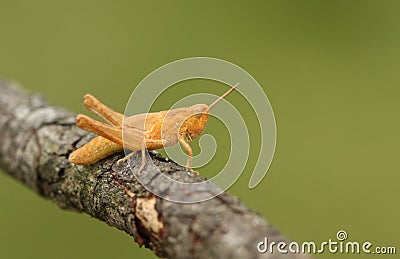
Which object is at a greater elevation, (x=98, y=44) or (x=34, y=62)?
(x=98, y=44)

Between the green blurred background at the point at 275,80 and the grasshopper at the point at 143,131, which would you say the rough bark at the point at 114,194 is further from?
the green blurred background at the point at 275,80

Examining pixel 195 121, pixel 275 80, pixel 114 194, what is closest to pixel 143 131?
pixel 195 121

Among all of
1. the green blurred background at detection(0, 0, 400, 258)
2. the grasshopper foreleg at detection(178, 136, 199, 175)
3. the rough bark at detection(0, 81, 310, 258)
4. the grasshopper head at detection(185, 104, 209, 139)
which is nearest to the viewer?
the rough bark at detection(0, 81, 310, 258)

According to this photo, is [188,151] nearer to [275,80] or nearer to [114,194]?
[114,194]

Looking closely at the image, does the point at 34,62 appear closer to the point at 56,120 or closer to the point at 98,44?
the point at 98,44

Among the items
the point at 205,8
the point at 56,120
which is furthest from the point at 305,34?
the point at 56,120

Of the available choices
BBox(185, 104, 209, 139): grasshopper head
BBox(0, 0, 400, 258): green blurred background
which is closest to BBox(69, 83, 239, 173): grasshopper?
BBox(185, 104, 209, 139): grasshopper head

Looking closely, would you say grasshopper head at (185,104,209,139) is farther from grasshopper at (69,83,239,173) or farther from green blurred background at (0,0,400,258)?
green blurred background at (0,0,400,258)
